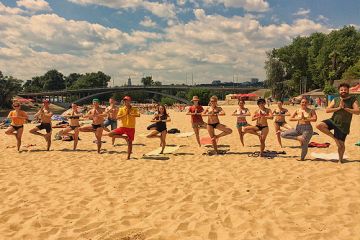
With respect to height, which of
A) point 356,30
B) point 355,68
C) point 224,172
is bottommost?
point 224,172

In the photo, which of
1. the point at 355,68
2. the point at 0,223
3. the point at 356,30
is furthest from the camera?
the point at 356,30

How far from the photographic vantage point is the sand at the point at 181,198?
4.68 metres

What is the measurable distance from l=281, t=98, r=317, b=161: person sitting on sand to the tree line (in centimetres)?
6398

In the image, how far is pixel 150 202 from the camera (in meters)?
5.89

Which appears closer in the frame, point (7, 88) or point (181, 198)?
point (181, 198)

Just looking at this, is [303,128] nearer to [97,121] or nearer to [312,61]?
[97,121]

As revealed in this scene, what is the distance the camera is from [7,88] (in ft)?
311

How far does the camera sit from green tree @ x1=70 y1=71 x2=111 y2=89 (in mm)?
151387

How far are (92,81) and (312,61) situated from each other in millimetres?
106969

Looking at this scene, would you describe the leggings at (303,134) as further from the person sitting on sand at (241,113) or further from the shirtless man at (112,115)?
the shirtless man at (112,115)

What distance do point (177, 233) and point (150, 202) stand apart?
1.38 meters

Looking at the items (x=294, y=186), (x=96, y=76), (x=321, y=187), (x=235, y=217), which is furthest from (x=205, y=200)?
(x=96, y=76)

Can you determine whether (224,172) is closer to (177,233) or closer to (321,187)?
(321,187)

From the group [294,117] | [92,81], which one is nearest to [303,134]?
[294,117]
